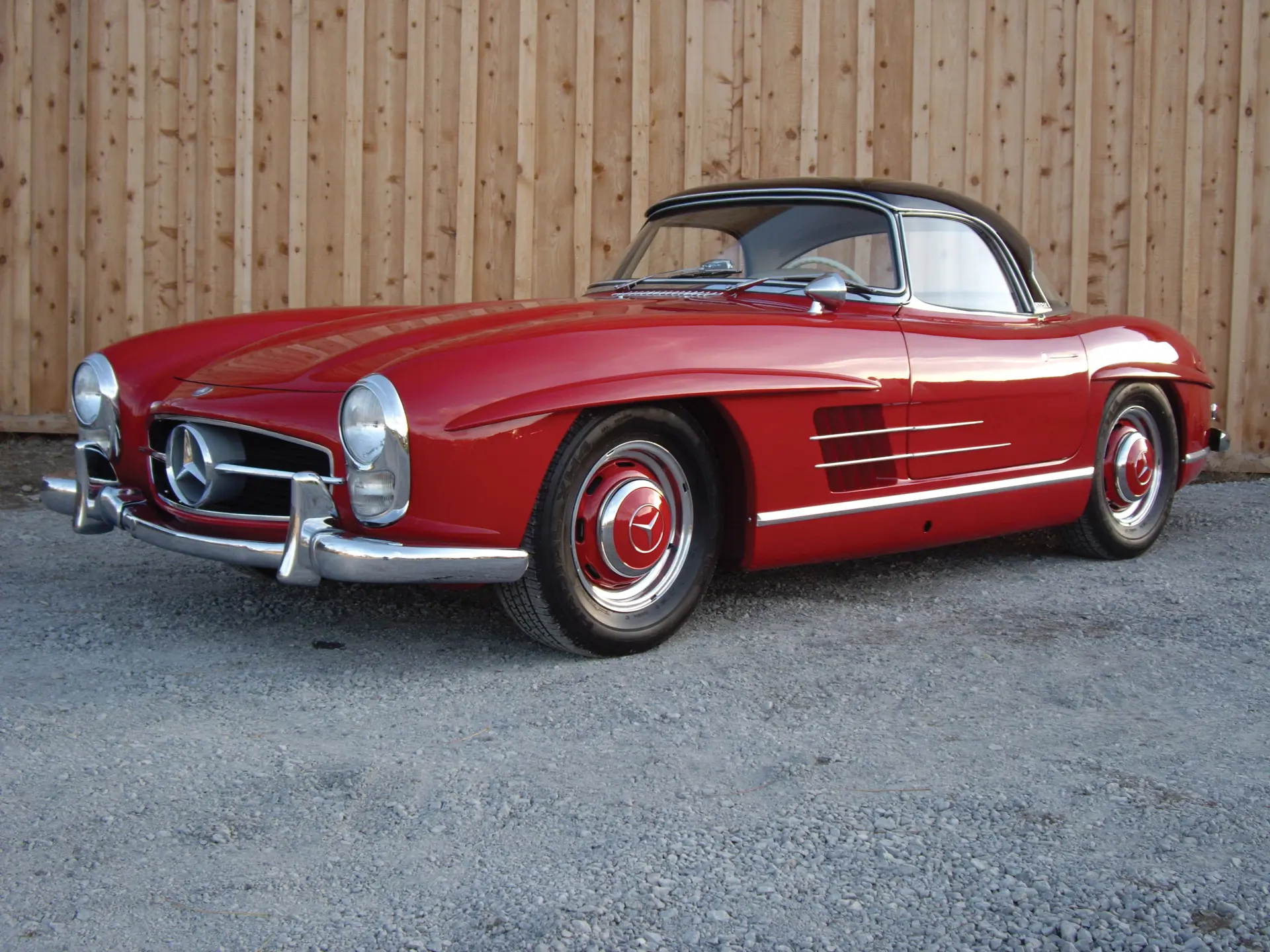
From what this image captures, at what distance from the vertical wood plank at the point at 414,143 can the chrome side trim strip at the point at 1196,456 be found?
364cm

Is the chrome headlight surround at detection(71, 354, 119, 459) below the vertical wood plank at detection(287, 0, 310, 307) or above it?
below

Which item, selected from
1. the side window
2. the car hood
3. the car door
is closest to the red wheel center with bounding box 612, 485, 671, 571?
the car hood

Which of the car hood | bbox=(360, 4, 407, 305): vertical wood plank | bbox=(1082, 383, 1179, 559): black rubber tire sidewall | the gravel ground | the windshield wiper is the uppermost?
bbox=(360, 4, 407, 305): vertical wood plank

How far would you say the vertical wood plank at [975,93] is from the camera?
677 cm

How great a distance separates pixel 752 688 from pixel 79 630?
74.9 inches

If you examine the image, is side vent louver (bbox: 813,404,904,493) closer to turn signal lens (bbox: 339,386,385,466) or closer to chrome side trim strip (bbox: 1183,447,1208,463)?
turn signal lens (bbox: 339,386,385,466)

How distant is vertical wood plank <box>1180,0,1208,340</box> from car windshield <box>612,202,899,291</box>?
10.5ft

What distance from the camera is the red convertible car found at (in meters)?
3.10

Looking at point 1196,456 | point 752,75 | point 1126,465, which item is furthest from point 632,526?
point 752,75

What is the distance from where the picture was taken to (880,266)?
432cm

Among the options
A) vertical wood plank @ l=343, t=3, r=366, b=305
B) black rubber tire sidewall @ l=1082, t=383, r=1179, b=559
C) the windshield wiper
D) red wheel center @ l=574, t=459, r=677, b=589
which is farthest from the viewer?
vertical wood plank @ l=343, t=3, r=366, b=305

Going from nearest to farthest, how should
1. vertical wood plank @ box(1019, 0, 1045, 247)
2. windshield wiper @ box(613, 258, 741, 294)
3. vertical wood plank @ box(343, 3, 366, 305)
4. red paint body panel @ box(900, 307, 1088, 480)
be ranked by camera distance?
red paint body panel @ box(900, 307, 1088, 480) < windshield wiper @ box(613, 258, 741, 294) < vertical wood plank @ box(343, 3, 366, 305) < vertical wood plank @ box(1019, 0, 1045, 247)

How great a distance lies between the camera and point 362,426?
9.97ft

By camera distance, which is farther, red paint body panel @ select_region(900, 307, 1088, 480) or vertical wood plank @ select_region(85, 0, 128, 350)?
vertical wood plank @ select_region(85, 0, 128, 350)
